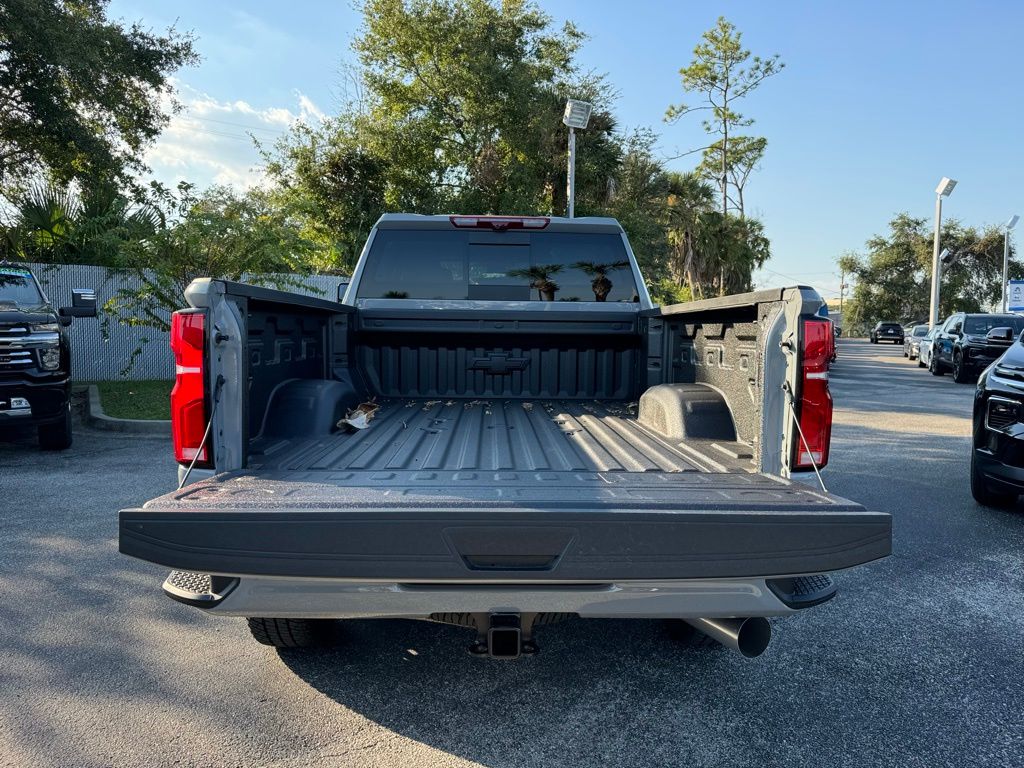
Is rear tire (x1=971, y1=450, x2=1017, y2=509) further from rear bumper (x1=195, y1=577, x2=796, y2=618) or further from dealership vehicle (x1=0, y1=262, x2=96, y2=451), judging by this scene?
dealership vehicle (x1=0, y1=262, x2=96, y2=451)

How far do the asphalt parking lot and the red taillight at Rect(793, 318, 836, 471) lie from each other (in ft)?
3.37

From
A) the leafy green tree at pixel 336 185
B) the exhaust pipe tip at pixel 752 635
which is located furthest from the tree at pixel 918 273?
the exhaust pipe tip at pixel 752 635

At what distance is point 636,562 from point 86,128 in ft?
58.5

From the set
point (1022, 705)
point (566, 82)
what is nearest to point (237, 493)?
point (1022, 705)

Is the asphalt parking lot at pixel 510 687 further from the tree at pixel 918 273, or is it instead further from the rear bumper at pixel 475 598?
the tree at pixel 918 273

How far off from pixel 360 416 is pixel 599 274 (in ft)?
7.08

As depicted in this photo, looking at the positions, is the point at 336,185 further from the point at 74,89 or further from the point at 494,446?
the point at 494,446

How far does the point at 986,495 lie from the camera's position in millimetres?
5645

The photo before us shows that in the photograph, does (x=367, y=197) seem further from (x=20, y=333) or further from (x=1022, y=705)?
(x=1022, y=705)

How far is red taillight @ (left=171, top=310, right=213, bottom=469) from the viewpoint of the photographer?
Result: 8.01ft

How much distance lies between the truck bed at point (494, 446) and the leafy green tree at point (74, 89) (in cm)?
1452

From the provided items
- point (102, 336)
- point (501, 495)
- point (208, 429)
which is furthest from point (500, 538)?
point (102, 336)

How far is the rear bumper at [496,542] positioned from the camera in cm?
201

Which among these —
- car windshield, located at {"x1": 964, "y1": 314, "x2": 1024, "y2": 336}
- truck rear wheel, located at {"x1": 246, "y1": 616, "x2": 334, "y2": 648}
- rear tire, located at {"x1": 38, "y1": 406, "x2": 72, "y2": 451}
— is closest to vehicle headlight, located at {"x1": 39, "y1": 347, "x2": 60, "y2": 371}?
rear tire, located at {"x1": 38, "y1": 406, "x2": 72, "y2": 451}
